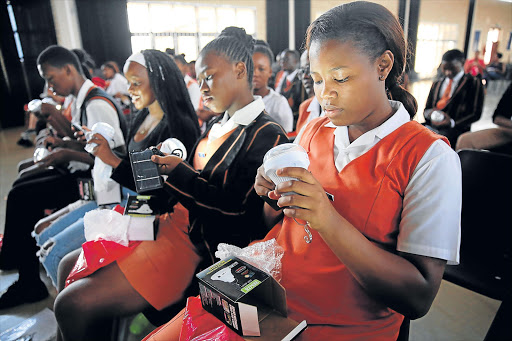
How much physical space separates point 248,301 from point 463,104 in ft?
12.6

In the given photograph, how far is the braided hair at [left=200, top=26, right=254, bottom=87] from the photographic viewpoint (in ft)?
4.62

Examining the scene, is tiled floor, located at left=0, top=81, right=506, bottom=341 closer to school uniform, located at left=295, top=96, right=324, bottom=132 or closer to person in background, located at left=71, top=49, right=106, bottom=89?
school uniform, located at left=295, top=96, right=324, bottom=132

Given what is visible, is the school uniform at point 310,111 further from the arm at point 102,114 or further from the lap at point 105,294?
the lap at point 105,294

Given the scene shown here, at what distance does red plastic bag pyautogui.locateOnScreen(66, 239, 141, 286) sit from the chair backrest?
58.8 inches

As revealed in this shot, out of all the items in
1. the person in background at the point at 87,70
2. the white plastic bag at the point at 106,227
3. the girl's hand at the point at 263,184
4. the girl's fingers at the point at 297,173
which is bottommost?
the white plastic bag at the point at 106,227

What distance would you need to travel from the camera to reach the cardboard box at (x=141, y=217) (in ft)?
4.71

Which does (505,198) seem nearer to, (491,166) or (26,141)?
(491,166)

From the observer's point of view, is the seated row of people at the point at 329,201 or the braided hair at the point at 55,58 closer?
the seated row of people at the point at 329,201

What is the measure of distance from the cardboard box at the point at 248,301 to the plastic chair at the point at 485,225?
1092mm

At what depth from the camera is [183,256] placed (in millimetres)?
1454

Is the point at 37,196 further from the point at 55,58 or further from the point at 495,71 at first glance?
the point at 495,71

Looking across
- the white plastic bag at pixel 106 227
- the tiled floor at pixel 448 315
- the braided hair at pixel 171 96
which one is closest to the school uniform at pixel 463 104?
the tiled floor at pixel 448 315

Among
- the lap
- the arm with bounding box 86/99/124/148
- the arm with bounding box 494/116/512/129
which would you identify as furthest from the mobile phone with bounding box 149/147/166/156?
the arm with bounding box 494/116/512/129

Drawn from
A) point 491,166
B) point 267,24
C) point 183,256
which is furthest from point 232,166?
point 267,24
